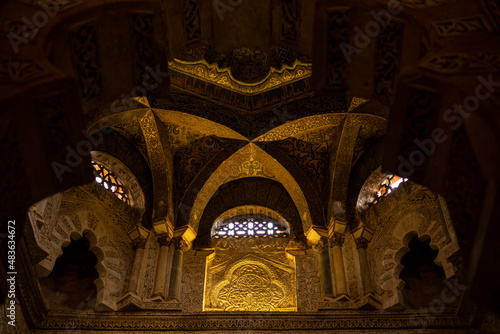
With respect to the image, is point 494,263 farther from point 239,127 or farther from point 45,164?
point 239,127

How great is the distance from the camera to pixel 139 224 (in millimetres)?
9453

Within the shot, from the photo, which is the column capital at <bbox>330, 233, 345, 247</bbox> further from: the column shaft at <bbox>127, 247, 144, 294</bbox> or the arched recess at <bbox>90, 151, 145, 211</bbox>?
the arched recess at <bbox>90, 151, 145, 211</bbox>

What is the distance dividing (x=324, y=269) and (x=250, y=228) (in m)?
1.71

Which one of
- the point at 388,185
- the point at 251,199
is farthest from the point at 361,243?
the point at 251,199

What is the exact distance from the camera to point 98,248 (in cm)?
903

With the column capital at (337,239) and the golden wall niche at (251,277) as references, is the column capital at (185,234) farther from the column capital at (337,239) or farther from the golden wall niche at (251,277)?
the column capital at (337,239)

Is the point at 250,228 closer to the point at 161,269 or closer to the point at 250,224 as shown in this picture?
the point at 250,224

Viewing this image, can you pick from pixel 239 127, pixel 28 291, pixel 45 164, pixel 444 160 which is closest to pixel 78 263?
pixel 28 291

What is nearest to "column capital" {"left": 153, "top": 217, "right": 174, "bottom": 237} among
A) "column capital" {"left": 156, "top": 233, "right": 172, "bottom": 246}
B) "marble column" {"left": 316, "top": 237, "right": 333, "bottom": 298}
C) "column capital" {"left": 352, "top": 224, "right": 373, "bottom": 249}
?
"column capital" {"left": 156, "top": 233, "right": 172, "bottom": 246}

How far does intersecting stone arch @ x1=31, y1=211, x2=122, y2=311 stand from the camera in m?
8.38

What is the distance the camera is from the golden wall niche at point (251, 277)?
9133mm

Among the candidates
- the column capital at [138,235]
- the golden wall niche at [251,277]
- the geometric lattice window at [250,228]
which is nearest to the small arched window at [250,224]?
the geometric lattice window at [250,228]

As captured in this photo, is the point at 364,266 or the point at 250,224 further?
the point at 250,224

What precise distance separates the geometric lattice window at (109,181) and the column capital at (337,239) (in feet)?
11.7
